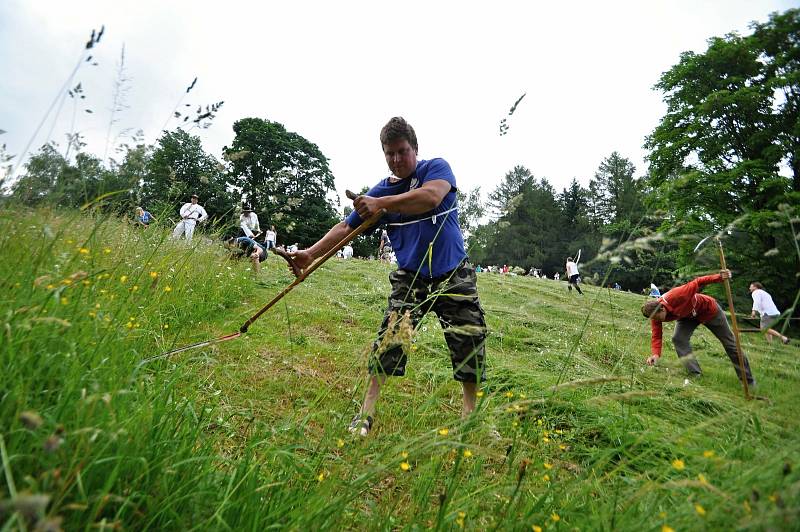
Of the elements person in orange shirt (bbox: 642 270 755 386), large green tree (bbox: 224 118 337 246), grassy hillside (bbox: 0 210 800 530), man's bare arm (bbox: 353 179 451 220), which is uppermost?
large green tree (bbox: 224 118 337 246)

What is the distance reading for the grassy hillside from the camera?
3.14ft

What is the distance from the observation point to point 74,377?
1.27 meters

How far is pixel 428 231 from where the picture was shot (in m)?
2.88

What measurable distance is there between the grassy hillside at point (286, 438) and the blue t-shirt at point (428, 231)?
2.09ft

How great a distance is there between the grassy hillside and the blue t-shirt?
636 millimetres

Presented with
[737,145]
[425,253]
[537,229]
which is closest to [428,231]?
[425,253]

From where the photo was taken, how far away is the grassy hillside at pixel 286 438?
37.6 inches

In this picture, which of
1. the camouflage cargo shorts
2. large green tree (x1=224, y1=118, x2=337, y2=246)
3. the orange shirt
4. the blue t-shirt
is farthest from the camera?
large green tree (x1=224, y1=118, x2=337, y2=246)

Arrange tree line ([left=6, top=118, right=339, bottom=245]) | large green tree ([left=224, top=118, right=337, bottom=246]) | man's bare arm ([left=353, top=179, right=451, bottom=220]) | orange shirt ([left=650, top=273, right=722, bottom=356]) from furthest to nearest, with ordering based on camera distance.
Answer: large green tree ([left=224, top=118, right=337, bottom=246]) → orange shirt ([left=650, top=273, right=722, bottom=356]) → man's bare arm ([left=353, top=179, right=451, bottom=220]) → tree line ([left=6, top=118, right=339, bottom=245])

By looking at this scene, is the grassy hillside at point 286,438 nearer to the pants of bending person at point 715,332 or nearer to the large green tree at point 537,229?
the pants of bending person at point 715,332

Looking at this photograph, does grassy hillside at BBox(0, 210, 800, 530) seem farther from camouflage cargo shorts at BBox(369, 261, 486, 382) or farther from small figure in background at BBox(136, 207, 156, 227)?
camouflage cargo shorts at BBox(369, 261, 486, 382)

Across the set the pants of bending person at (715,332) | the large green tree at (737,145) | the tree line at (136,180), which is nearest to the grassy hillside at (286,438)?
the tree line at (136,180)

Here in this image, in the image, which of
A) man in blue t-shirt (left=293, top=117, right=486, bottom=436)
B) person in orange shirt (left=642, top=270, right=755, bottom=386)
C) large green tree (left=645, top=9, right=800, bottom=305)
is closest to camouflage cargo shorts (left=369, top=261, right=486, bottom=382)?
man in blue t-shirt (left=293, top=117, right=486, bottom=436)

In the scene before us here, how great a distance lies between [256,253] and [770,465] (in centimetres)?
786
